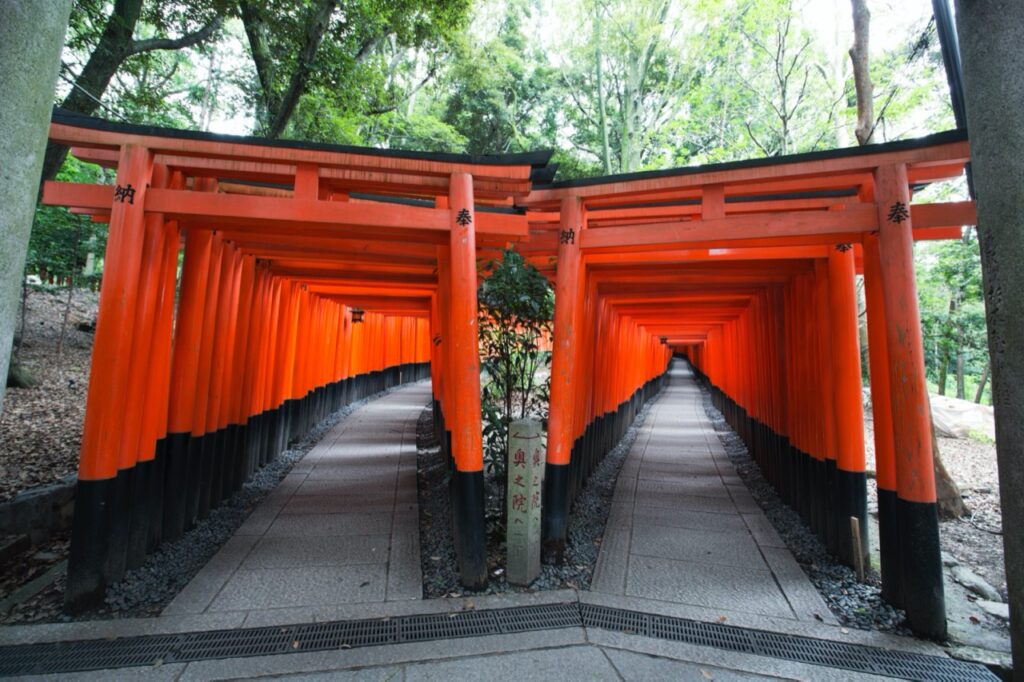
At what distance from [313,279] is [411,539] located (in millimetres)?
4505

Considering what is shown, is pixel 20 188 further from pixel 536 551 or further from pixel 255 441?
pixel 255 441

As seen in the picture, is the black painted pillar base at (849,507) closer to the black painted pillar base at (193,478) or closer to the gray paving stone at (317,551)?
the gray paving stone at (317,551)

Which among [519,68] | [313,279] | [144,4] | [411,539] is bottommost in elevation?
[411,539]

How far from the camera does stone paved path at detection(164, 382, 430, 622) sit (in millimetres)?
3475

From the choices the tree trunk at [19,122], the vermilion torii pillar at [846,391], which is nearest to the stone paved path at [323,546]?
the tree trunk at [19,122]

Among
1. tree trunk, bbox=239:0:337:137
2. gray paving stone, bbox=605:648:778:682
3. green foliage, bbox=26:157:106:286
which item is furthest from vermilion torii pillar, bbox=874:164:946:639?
green foliage, bbox=26:157:106:286

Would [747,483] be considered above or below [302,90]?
below

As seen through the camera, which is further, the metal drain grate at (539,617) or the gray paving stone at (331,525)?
the gray paving stone at (331,525)

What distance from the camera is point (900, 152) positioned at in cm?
348

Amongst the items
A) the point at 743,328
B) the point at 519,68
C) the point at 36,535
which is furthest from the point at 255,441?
the point at 519,68

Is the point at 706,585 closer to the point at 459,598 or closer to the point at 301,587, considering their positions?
the point at 459,598

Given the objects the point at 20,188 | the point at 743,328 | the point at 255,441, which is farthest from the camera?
the point at 743,328

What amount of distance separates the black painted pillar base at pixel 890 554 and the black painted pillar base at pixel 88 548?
17.5 feet

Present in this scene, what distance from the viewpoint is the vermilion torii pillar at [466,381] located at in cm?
374
